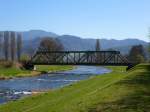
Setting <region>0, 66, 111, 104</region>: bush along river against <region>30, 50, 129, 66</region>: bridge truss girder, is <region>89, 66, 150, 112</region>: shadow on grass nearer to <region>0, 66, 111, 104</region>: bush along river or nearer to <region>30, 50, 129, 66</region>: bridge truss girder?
<region>0, 66, 111, 104</region>: bush along river

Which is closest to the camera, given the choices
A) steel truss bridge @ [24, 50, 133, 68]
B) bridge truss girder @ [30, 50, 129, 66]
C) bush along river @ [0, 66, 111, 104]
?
bush along river @ [0, 66, 111, 104]

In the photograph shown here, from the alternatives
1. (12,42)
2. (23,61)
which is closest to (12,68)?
(23,61)

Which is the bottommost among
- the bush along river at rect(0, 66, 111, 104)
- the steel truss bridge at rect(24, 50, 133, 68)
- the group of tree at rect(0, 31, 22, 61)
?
the bush along river at rect(0, 66, 111, 104)

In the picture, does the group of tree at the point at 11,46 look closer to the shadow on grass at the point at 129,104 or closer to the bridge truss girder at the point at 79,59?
the bridge truss girder at the point at 79,59

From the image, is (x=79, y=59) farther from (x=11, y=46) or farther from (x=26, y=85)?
(x=26, y=85)

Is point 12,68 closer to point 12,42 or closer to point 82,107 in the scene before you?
point 12,42

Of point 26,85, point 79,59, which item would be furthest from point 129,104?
point 79,59

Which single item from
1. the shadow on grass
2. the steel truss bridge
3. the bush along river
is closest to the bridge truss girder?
the steel truss bridge

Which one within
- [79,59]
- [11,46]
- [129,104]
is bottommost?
[79,59]

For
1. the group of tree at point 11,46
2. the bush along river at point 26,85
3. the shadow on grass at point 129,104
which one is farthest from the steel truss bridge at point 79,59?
the shadow on grass at point 129,104

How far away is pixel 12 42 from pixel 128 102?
13168cm

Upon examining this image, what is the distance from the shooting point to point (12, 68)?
349 ft

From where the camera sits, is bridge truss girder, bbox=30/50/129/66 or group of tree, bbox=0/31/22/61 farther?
group of tree, bbox=0/31/22/61

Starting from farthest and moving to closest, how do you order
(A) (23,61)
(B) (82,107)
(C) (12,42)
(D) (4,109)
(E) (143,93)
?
1. (C) (12,42)
2. (A) (23,61)
3. (D) (4,109)
4. (E) (143,93)
5. (B) (82,107)
